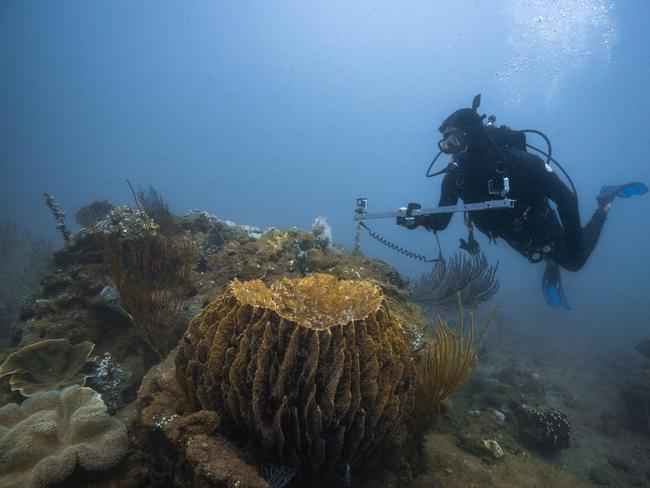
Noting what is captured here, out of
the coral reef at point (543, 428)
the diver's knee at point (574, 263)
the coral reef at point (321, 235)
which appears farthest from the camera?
the diver's knee at point (574, 263)

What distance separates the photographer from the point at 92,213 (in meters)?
11.1

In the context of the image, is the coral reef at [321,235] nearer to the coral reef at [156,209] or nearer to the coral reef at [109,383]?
the coral reef at [156,209]

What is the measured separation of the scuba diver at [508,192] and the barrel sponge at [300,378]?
409 cm

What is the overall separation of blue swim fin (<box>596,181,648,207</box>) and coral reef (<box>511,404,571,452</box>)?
5384 millimetres

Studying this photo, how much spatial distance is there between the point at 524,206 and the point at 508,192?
2.81 ft

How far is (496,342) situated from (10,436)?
18.0 metres

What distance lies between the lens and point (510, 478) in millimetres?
3779

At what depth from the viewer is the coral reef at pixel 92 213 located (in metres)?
10.9

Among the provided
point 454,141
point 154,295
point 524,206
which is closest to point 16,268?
point 154,295

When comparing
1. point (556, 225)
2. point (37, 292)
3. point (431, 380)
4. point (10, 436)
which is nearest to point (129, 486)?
point (10, 436)

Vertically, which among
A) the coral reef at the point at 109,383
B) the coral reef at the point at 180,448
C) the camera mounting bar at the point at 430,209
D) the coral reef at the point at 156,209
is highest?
the camera mounting bar at the point at 430,209

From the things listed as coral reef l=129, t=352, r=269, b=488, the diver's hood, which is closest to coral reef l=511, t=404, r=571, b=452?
the diver's hood

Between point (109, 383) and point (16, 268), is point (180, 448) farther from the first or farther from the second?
point (16, 268)

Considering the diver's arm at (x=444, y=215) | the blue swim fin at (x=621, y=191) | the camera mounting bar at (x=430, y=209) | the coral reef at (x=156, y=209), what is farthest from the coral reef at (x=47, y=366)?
the blue swim fin at (x=621, y=191)
